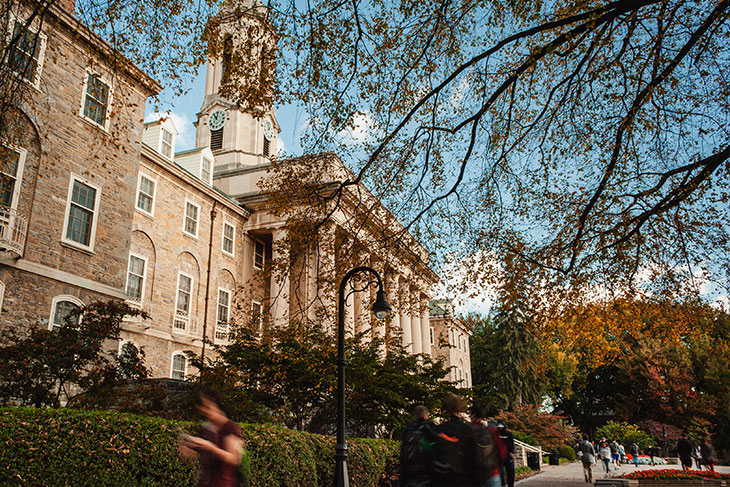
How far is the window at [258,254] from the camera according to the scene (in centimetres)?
3594

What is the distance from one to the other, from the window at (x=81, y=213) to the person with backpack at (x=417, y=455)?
16.1 meters

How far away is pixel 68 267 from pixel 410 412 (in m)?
12.5

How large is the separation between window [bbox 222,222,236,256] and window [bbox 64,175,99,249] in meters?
13.5

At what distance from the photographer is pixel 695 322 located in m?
13.3

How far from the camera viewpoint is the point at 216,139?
42.9 meters

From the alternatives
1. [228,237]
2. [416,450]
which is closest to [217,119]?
[228,237]

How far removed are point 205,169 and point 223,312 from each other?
357 inches

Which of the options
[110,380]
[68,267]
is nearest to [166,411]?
[110,380]

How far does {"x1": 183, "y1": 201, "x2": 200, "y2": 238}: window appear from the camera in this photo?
30.0m

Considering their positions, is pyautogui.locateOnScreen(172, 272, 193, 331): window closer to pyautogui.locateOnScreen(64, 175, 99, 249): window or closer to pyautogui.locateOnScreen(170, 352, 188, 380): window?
pyautogui.locateOnScreen(170, 352, 188, 380): window

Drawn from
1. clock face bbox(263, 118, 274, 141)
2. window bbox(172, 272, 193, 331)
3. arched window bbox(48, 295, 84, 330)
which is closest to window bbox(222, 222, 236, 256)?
window bbox(172, 272, 193, 331)

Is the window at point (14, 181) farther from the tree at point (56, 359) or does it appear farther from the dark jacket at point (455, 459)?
the dark jacket at point (455, 459)

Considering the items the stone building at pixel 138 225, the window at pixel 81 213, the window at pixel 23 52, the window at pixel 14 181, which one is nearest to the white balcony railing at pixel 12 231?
the stone building at pixel 138 225

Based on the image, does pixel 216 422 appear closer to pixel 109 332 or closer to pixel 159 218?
pixel 109 332
